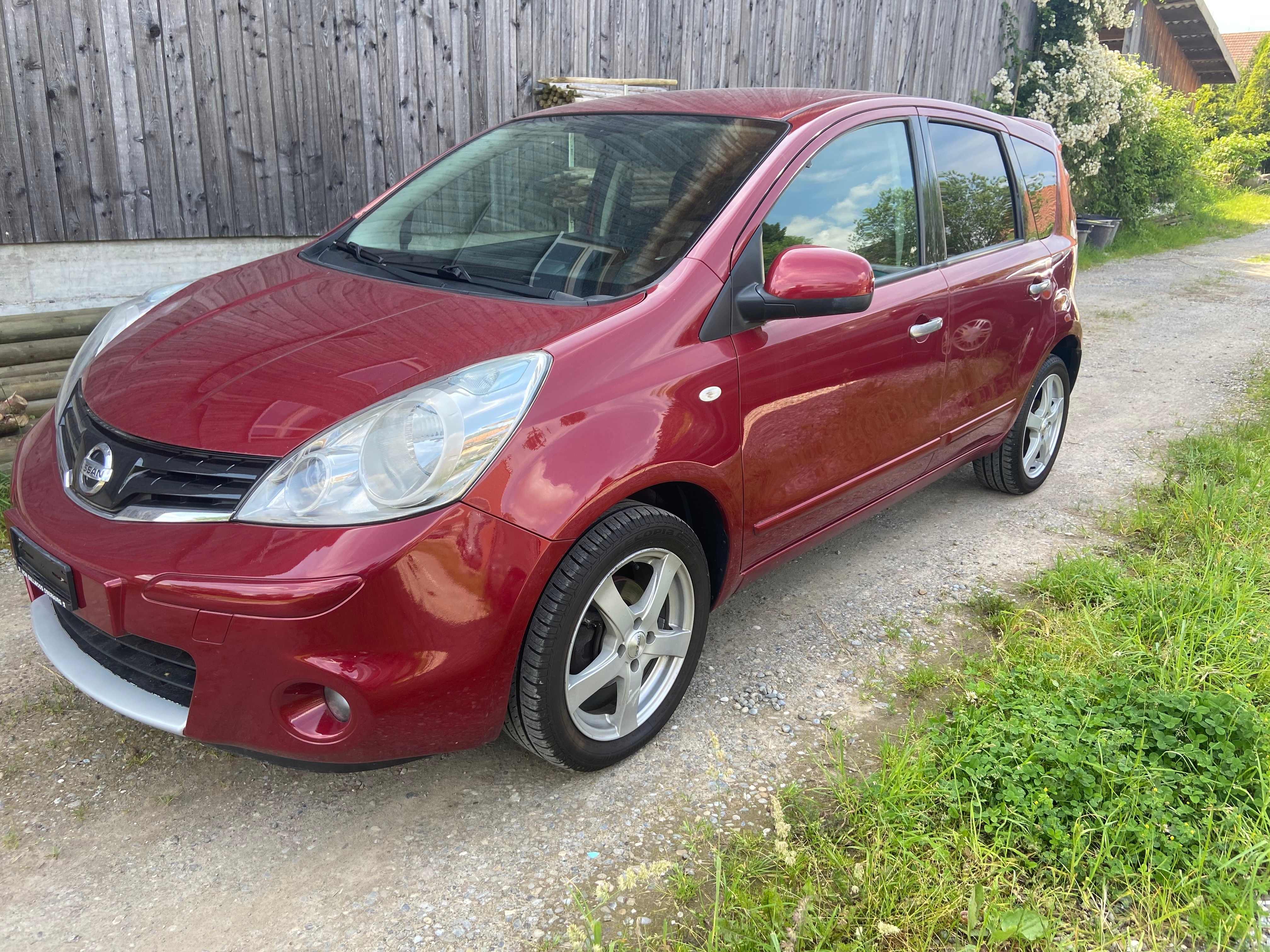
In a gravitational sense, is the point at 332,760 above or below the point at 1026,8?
below

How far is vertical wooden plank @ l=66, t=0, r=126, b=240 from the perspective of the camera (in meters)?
4.89

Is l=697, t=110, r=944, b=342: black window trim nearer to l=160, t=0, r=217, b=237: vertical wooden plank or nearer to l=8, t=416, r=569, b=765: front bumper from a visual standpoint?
l=8, t=416, r=569, b=765: front bumper

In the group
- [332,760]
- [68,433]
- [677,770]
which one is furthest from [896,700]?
[68,433]

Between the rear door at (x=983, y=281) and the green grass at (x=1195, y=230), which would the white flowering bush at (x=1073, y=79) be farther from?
the rear door at (x=983, y=281)

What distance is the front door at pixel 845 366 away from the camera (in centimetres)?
274

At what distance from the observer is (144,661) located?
2172mm

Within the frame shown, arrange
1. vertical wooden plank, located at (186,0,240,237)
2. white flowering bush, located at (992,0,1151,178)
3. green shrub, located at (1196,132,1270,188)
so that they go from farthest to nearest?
green shrub, located at (1196,132,1270,188)
white flowering bush, located at (992,0,1151,178)
vertical wooden plank, located at (186,0,240,237)

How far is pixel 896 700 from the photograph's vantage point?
2928mm

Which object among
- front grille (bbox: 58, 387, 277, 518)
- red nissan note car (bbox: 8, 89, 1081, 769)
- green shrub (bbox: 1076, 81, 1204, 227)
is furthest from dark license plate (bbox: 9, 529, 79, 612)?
green shrub (bbox: 1076, 81, 1204, 227)

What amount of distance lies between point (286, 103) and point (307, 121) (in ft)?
0.53

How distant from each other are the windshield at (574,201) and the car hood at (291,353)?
23 centimetres

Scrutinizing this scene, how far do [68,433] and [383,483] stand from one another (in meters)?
1.02

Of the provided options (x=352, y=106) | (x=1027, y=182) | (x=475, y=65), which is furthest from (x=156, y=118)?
(x=1027, y=182)

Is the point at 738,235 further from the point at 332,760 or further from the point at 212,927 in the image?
the point at 212,927
